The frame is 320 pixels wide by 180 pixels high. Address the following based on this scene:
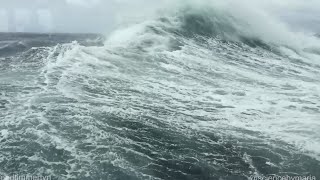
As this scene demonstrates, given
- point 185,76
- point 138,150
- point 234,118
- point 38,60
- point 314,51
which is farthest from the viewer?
point 314,51

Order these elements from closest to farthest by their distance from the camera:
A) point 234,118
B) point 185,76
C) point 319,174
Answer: point 319,174 → point 234,118 → point 185,76

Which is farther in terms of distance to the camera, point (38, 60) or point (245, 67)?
point (245, 67)

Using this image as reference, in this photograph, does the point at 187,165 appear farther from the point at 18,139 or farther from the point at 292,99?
the point at 292,99

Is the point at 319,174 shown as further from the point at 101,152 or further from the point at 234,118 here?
the point at 101,152

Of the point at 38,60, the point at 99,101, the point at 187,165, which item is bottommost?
the point at 187,165

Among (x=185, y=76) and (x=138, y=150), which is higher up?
(x=185, y=76)

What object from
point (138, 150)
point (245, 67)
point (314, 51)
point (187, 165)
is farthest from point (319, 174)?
point (314, 51)
